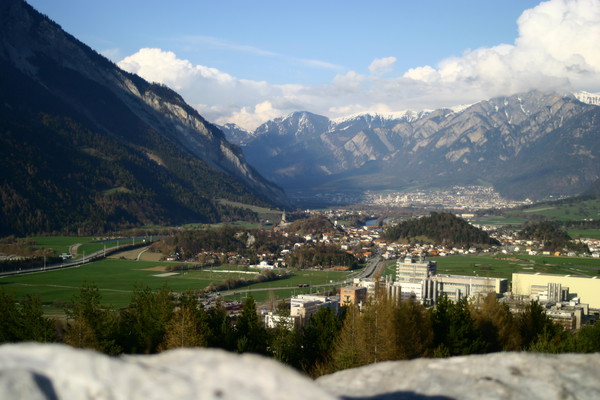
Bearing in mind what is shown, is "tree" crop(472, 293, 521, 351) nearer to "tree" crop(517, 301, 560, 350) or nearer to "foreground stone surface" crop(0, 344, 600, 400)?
"tree" crop(517, 301, 560, 350)

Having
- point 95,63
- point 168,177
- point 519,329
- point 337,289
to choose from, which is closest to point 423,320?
point 519,329

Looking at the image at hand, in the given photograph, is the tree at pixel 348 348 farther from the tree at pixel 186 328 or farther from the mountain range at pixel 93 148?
the mountain range at pixel 93 148

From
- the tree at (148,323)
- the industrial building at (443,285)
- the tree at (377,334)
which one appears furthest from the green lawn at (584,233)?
the tree at (148,323)

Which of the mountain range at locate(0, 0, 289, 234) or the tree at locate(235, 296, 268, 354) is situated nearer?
the tree at locate(235, 296, 268, 354)

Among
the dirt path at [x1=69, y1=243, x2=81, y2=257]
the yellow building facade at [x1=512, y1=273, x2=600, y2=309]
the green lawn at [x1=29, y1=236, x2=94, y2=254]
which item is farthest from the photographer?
the green lawn at [x1=29, y1=236, x2=94, y2=254]

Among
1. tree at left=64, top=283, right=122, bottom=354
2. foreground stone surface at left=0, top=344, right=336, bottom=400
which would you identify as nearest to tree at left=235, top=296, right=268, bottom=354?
tree at left=64, top=283, right=122, bottom=354

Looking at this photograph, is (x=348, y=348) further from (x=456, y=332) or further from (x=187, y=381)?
(x=187, y=381)
